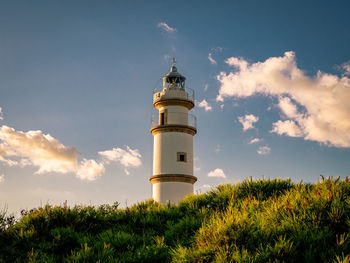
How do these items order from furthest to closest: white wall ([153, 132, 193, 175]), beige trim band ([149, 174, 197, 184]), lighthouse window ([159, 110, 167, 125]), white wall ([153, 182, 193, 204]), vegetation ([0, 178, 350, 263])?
1. lighthouse window ([159, 110, 167, 125])
2. white wall ([153, 132, 193, 175])
3. beige trim band ([149, 174, 197, 184])
4. white wall ([153, 182, 193, 204])
5. vegetation ([0, 178, 350, 263])

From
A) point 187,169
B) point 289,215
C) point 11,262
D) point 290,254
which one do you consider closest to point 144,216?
point 11,262

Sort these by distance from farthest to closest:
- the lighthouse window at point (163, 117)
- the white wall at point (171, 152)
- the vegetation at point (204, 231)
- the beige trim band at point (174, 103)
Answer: the beige trim band at point (174, 103)
the lighthouse window at point (163, 117)
the white wall at point (171, 152)
the vegetation at point (204, 231)

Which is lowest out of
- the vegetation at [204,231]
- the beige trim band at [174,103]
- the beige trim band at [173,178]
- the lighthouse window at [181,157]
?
the vegetation at [204,231]

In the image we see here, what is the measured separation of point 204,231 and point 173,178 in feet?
55.5

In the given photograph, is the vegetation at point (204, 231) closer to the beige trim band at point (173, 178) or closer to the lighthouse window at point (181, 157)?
the beige trim band at point (173, 178)

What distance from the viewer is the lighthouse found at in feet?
87.8

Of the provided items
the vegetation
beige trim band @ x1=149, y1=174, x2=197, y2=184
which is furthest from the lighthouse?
the vegetation

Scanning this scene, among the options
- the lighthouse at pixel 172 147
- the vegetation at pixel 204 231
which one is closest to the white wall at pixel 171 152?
the lighthouse at pixel 172 147

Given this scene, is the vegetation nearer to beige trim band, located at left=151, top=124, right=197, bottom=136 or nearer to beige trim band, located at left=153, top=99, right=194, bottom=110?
beige trim band, located at left=151, top=124, right=197, bottom=136

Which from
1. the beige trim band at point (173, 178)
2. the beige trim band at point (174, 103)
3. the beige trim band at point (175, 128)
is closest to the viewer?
the beige trim band at point (173, 178)

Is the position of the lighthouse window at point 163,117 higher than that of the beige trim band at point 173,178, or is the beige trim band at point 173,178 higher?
the lighthouse window at point 163,117

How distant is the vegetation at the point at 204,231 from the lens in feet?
27.1

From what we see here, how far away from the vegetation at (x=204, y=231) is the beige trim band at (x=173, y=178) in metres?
11.7

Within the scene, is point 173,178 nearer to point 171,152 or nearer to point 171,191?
point 171,191
